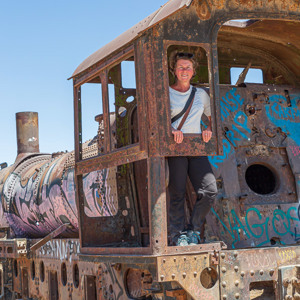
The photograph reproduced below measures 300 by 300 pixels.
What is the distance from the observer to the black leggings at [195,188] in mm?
5848

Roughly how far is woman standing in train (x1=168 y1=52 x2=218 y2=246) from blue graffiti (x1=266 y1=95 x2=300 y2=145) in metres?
1.40

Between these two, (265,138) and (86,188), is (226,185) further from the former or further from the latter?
(86,188)

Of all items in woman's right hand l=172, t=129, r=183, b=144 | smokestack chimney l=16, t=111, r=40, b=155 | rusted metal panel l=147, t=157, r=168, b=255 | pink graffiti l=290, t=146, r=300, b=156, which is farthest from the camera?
smokestack chimney l=16, t=111, r=40, b=155

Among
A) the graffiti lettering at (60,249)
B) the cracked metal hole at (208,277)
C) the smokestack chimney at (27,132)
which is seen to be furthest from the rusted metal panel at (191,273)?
the smokestack chimney at (27,132)

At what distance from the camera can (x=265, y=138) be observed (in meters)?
6.93

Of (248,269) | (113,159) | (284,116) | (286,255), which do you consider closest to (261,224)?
(286,255)

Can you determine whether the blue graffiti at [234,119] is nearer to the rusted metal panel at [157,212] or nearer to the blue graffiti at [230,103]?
the blue graffiti at [230,103]

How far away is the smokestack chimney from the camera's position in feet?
40.2

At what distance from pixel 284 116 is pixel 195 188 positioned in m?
1.79

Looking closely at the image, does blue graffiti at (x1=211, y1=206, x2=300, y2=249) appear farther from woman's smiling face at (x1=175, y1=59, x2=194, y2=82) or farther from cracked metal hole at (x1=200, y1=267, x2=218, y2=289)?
woman's smiling face at (x1=175, y1=59, x2=194, y2=82)

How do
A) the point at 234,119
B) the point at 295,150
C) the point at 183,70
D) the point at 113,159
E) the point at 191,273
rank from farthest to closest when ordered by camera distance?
the point at 295,150 < the point at 234,119 < the point at 113,159 < the point at 183,70 < the point at 191,273

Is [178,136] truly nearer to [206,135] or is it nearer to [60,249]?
[206,135]

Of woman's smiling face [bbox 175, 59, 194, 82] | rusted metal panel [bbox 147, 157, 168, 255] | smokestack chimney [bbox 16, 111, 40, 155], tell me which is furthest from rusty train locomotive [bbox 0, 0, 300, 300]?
A: smokestack chimney [bbox 16, 111, 40, 155]

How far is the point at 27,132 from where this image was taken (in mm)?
12289
